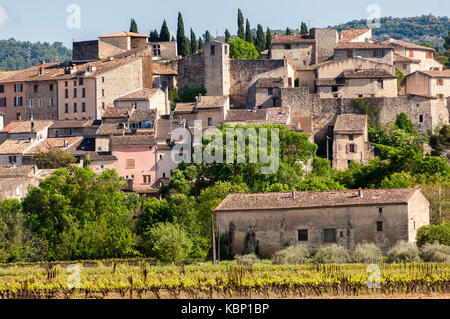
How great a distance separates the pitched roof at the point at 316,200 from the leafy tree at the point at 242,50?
3590 cm

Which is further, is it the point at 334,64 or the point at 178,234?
the point at 334,64

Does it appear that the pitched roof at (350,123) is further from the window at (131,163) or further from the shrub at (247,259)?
the shrub at (247,259)

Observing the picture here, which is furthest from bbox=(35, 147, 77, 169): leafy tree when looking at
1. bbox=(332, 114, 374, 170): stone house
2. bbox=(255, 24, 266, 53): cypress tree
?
bbox=(255, 24, 266, 53): cypress tree

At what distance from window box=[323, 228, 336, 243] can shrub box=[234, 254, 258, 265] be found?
12.6ft

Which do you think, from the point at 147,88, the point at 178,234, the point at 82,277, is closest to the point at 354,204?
the point at 178,234

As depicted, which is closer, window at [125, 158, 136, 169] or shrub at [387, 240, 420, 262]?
shrub at [387, 240, 420, 262]

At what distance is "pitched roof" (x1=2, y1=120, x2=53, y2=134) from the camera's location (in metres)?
83.1

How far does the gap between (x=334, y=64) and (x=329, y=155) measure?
9.14 meters

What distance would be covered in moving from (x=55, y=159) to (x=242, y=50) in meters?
23.1

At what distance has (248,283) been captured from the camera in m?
46.8

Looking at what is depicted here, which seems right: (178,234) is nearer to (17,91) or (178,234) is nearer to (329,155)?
(329,155)

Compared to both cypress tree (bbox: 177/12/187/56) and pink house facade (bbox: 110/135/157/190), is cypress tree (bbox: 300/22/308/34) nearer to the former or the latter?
cypress tree (bbox: 177/12/187/56)
